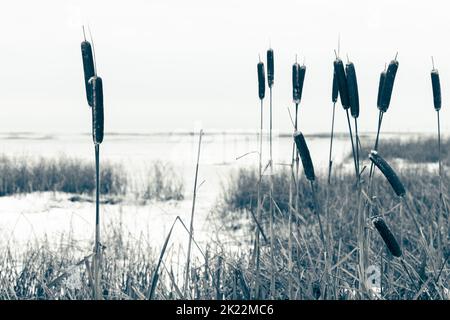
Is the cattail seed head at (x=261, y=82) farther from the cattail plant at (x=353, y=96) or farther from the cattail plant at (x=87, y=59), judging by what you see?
the cattail plant at (x=87, y=59)

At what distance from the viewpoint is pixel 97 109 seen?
→ 4.29ft

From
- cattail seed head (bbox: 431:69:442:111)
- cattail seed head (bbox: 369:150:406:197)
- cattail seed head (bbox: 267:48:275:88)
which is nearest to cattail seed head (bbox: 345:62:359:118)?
cattail seed head (bbox: 369:150:406:197)

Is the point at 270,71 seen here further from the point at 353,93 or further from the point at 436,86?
the point at 436,86

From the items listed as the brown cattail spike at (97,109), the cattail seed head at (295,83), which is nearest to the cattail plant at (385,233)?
the cattail seed head at (295,83)

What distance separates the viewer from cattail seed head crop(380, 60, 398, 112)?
1.72 metres

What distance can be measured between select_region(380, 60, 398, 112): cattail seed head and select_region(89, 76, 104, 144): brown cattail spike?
2.59ft

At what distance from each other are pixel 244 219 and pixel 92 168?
122 inches

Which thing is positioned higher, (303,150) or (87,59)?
(87,59)

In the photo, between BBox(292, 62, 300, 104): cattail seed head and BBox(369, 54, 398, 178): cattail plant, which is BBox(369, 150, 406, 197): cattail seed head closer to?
BBox(369, 54, 398, 178): cattail plant

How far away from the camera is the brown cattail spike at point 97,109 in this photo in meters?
1.28

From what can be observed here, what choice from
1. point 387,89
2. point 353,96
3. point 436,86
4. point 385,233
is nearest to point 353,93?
point 353,96

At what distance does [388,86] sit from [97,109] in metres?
0.82

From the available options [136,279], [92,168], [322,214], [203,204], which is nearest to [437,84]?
[136,279]
